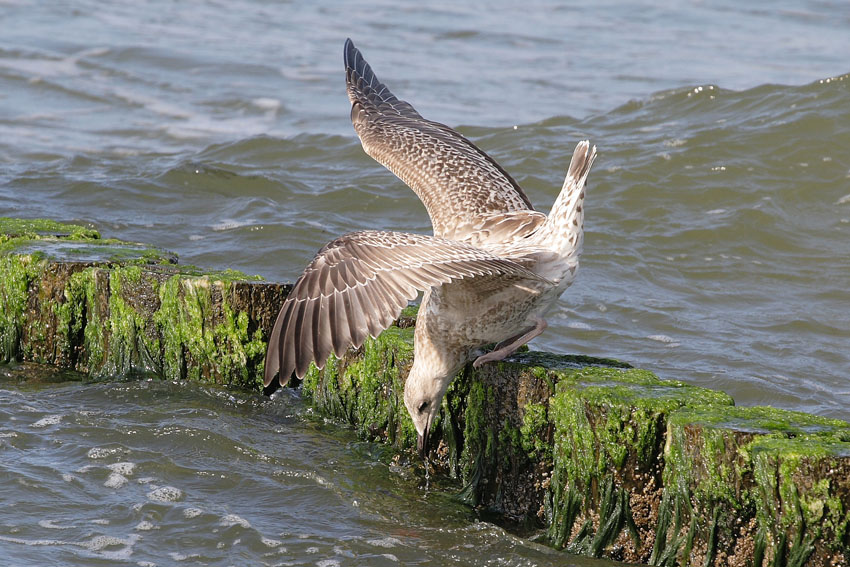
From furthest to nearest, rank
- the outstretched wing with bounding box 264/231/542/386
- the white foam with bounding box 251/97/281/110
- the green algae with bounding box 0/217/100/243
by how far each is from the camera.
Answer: the white foam with bounding box 251/97/281/110 → the green algae with bounding box 0/217/100/243 → the outstretched wing with bounding box 264/231/542/386

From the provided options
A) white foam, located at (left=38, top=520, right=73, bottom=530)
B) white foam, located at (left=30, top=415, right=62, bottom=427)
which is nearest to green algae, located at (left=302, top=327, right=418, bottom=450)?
white foam, located at (left=30, top=415, right=62, bottom=427)

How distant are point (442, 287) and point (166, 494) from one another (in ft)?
4.67

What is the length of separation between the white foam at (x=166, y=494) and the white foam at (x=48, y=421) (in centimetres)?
86

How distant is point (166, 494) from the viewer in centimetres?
448

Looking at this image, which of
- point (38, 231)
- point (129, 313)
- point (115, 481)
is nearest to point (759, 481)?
point (115, 481)

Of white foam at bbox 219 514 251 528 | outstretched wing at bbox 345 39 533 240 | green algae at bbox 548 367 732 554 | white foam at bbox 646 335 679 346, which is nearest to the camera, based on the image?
green algae at bbox 548 367 732 554

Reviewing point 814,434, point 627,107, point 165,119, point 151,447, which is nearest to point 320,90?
Result: point 165,119

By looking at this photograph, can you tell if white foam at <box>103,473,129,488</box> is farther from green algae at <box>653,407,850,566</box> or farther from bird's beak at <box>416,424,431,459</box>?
green algae at <box>653,407,850,566</box>

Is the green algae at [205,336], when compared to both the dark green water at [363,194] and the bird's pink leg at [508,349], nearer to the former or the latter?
the dark green water at [363,194]

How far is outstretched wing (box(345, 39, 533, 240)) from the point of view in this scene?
557cm

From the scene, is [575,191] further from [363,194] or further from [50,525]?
[363,194]

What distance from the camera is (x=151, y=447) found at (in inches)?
193

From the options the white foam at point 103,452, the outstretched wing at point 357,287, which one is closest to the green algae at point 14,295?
the white foam at point 103,452

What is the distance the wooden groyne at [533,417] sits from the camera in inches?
139
